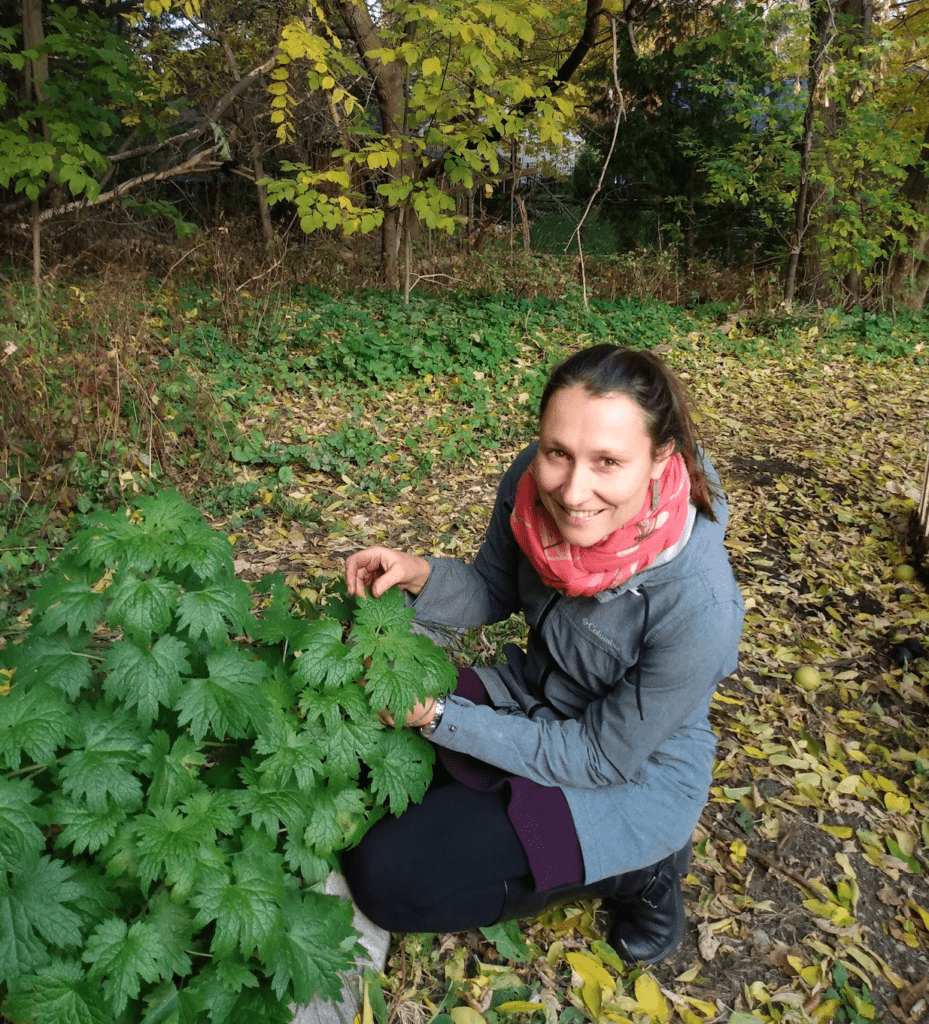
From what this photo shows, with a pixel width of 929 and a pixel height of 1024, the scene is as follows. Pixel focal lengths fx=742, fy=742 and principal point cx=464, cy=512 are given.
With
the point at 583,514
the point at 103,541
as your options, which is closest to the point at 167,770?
the point at 103,541

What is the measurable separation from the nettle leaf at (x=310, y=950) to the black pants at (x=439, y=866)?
0.20 metres

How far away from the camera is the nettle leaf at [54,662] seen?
1.49 meters

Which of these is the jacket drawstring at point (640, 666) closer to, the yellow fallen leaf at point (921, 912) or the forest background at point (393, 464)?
the forest background at point (393, 464)

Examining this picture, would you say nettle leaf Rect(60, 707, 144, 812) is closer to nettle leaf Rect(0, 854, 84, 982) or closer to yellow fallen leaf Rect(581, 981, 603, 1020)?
nettle leaf Rect(0, 854, 84, 982)

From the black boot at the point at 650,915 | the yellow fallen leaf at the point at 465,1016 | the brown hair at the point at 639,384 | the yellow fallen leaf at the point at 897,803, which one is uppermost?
the brown hair at the point at 639,384

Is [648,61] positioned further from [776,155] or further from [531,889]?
[531,889]

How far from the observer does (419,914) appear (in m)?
1.98

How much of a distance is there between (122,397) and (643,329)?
19.7ft

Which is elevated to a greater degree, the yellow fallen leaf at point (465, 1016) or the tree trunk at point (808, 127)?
the tree trunk at point (808, 127)

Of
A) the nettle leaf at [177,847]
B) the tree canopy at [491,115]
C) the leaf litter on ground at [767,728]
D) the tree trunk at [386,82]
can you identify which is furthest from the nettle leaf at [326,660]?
the tree trunk at [386,82]

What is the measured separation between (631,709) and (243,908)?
0.99m

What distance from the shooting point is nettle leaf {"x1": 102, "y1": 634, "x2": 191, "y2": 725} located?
1.40m

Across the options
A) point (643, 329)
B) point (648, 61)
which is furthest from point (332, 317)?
point (648, 61)

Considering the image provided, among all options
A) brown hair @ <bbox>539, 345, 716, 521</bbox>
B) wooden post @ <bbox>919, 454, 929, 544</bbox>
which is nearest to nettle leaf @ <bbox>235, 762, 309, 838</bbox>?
brown hair @ <bbox>539, 345, 716, 521</bbox>
